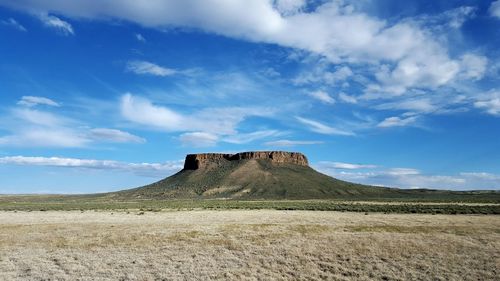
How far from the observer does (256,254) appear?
81.6 ft

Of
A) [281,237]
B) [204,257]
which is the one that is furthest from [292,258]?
[281,237]

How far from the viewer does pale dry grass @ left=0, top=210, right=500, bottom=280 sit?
20797 mm

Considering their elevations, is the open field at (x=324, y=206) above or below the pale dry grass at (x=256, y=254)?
above

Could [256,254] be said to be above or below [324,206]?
below

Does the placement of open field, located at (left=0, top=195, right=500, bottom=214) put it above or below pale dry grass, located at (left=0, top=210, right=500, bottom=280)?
above

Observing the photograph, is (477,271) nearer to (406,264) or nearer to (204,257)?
(406,264)

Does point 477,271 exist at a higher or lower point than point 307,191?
lower

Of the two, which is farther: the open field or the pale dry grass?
the open field

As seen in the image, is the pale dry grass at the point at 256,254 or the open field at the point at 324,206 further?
the open field at the point at 324,206

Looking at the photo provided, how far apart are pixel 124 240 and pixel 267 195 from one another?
145542mm

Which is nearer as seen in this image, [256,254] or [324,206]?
[256,254]

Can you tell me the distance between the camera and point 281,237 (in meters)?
30.7

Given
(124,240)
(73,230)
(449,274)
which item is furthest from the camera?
(73,230)

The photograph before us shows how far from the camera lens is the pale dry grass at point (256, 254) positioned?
819 inches
